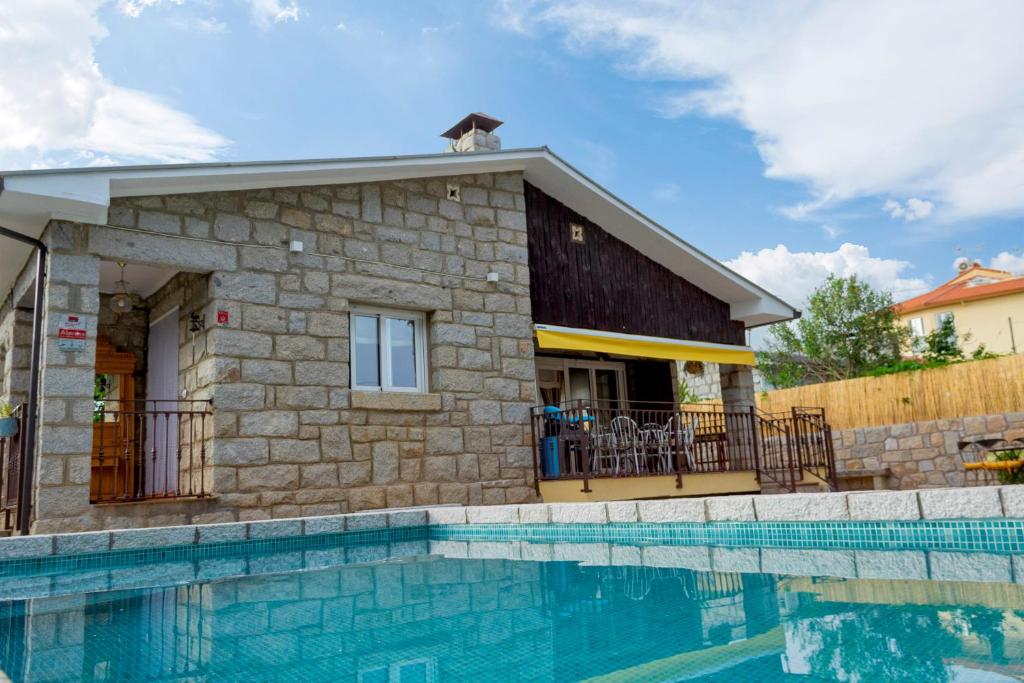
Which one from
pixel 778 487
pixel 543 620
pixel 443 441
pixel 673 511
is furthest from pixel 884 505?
pixel 778 487

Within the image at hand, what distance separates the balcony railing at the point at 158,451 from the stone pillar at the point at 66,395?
0.79 ft

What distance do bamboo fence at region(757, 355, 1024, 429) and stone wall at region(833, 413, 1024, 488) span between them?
0.24 m

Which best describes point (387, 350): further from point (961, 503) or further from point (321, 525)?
point (961, 503)

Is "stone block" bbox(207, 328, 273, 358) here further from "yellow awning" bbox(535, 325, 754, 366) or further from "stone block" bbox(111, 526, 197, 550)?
"yellow awning" bbox(535, 325, 754, 366)

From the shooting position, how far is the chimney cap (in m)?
11.7

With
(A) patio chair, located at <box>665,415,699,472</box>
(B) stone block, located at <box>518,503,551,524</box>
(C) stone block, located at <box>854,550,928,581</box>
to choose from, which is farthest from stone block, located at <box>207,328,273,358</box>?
(C) stone block, located at <box>854,550,928,581</box>

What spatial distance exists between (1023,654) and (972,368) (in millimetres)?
13887

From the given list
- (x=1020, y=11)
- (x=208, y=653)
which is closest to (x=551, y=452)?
(x=208, y=653)

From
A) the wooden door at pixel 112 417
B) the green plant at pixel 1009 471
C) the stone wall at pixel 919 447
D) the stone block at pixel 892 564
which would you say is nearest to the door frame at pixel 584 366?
the stone wall at pixel 919 447

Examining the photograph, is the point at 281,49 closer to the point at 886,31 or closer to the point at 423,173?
the point at 423,173

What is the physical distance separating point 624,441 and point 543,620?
292 inches

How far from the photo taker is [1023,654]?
2.59 metres

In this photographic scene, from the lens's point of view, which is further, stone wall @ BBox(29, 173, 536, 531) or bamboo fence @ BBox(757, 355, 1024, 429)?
bamboo fence @ BBox(757, 355, 1024, 429)

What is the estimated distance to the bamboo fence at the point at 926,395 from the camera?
14.2 metres
